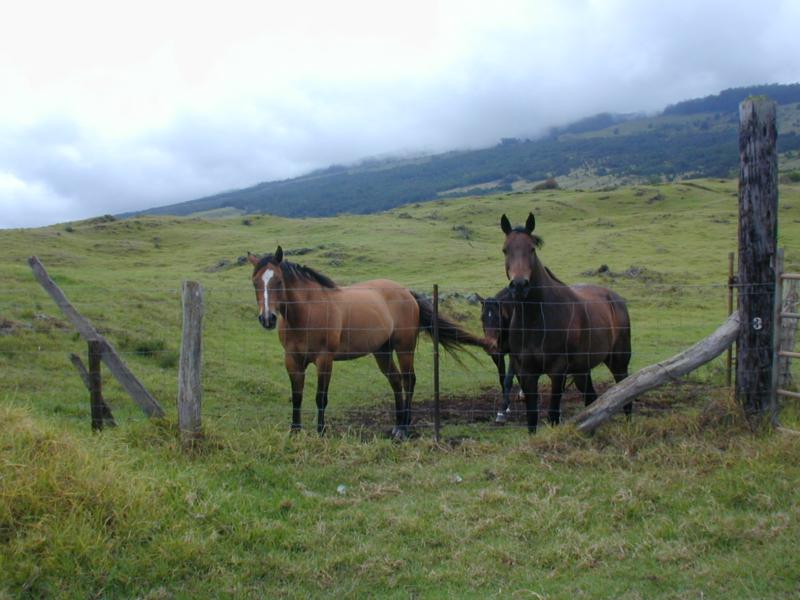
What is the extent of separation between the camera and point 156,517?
496 cm

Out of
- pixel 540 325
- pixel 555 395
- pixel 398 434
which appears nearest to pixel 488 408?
pixel 398 434

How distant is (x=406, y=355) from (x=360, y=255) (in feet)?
85.7

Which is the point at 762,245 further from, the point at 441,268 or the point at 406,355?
the point at 441,268

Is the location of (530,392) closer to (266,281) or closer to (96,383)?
(266,281)

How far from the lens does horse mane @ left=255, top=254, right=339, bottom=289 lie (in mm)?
8188

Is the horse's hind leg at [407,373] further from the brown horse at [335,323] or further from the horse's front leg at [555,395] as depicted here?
the horse's front leg at [555,395]

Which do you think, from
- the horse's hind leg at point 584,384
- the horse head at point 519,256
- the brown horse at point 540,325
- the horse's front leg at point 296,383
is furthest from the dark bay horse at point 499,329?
the horse's front leg at point 296,383

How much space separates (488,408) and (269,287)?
4.60m

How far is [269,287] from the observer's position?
7945mm

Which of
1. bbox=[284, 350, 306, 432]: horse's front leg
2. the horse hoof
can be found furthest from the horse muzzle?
the horse hoof

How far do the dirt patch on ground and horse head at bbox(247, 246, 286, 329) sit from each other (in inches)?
80.0

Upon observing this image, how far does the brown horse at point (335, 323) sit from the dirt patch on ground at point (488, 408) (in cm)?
50

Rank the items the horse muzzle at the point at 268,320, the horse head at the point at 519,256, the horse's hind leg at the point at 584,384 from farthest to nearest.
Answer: the horse's hind leg at the point at 584,384 < the horse muzzle at the point at 268,320 < the horse head at the point at 519,256

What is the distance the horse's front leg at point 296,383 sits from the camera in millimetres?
8148
